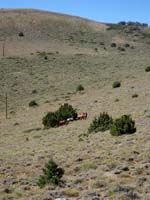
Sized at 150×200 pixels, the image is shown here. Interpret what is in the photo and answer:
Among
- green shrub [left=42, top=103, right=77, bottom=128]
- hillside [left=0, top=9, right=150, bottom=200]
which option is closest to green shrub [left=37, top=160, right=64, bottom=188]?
hillside [left=0, top=9, right=150, bottom=200]

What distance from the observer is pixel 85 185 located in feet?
45.1

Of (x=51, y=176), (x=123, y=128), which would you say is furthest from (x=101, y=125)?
(x=51, y=176)

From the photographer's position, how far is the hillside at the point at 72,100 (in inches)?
561

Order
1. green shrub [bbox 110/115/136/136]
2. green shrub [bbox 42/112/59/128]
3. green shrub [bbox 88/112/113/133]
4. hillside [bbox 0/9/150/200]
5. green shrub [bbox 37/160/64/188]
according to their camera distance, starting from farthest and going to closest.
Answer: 1. green shrub [bbox 42/112/59/128]
2. green shrub [bbox 88/112/113/133]
3. green shrub [bbox 110/115/136/136]
4. hillside [bbox 0/9/150/200]
5. green shrub [bbox 37/160/64/188]

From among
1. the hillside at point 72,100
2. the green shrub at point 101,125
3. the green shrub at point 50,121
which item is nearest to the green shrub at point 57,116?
the green shrub at point 50,121

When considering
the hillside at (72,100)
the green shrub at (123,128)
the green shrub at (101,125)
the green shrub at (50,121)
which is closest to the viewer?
the hillside at (72,100)

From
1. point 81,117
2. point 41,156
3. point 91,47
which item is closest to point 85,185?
point 41,156

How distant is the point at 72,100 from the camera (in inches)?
1672

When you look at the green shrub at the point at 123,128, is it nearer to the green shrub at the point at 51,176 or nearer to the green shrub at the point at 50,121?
the green shrub at the point at 51,176

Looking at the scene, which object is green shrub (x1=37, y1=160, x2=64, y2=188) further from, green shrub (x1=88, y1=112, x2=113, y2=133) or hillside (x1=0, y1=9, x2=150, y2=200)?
green shrub (x1=88, y1=112, x2=113, y2=133)

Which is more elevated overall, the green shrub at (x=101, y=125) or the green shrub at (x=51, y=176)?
the green shrub at (x=101, y=125)

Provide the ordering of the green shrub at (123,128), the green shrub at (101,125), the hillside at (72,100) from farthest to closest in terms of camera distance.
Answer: the green shrub at (101,125) → the green shrub at (123,128) → the hillside at (72,100)

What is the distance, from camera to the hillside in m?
14.3

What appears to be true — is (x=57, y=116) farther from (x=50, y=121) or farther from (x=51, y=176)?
(x=51, y=176)
